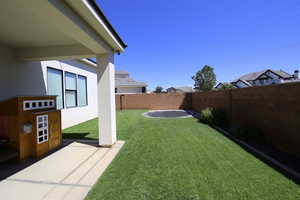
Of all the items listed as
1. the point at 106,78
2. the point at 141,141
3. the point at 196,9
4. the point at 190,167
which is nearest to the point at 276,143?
→ the point at 190,167

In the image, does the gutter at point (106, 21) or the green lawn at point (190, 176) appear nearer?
the green lawn at point (190, 176)

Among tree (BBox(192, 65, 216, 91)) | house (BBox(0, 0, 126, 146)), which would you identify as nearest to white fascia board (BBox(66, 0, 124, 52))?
house (BBox(0, 0, 126, 146))

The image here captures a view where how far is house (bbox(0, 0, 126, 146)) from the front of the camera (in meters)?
2.72

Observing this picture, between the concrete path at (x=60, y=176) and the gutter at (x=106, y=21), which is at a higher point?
the gutter at (x=106, y=21)

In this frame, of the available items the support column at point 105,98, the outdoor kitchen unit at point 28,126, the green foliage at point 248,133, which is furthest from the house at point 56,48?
the green foliage at point 248,133

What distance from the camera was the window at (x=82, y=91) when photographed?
8845 mm

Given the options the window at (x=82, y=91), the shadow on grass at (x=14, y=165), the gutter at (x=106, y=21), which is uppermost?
the gutter at (x=106, y=21)

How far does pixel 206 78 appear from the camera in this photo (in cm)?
3641

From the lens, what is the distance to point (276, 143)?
176 inches

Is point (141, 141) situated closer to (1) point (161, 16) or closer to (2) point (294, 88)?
(2) point (294, 88)

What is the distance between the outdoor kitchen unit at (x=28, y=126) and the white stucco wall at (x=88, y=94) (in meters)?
2.66

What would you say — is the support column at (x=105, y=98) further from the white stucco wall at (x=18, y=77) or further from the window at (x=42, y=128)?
the white stucco wall at (x=18, y=77)

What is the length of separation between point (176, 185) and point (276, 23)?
9374mm

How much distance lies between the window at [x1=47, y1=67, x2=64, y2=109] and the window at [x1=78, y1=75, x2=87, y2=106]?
161 cm
